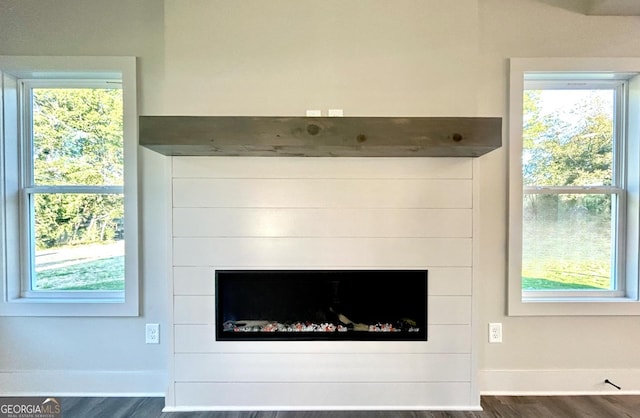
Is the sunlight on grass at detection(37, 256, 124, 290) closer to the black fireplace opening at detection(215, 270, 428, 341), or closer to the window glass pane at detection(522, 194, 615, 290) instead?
the black fireplace opening at detection(215, 270, 428, 341)

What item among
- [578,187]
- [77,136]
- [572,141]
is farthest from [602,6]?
[77,136]

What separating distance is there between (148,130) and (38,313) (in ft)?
5.20

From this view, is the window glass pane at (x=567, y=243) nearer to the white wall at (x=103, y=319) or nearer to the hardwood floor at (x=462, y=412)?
the hardwood floor at (x=462, y=412)

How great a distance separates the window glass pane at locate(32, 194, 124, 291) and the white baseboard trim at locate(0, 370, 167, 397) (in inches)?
22.2

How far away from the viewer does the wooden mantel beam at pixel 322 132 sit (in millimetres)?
1533

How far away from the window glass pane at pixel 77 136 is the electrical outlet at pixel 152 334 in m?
1.01

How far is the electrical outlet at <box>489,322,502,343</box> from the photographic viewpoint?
82.9 inches

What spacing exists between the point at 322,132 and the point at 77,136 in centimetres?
184

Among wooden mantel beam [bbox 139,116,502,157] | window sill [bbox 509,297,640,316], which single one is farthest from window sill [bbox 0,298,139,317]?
window sill [bbox 509,297,640,316]

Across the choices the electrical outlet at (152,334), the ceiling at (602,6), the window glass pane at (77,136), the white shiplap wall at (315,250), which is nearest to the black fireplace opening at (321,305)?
the white shiplap wall at (315,250)

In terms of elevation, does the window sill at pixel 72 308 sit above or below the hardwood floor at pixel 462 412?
above

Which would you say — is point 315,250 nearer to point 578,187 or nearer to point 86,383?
point 86,383

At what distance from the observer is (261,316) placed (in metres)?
2.00

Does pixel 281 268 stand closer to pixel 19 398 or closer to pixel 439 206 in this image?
pixel 439 206
